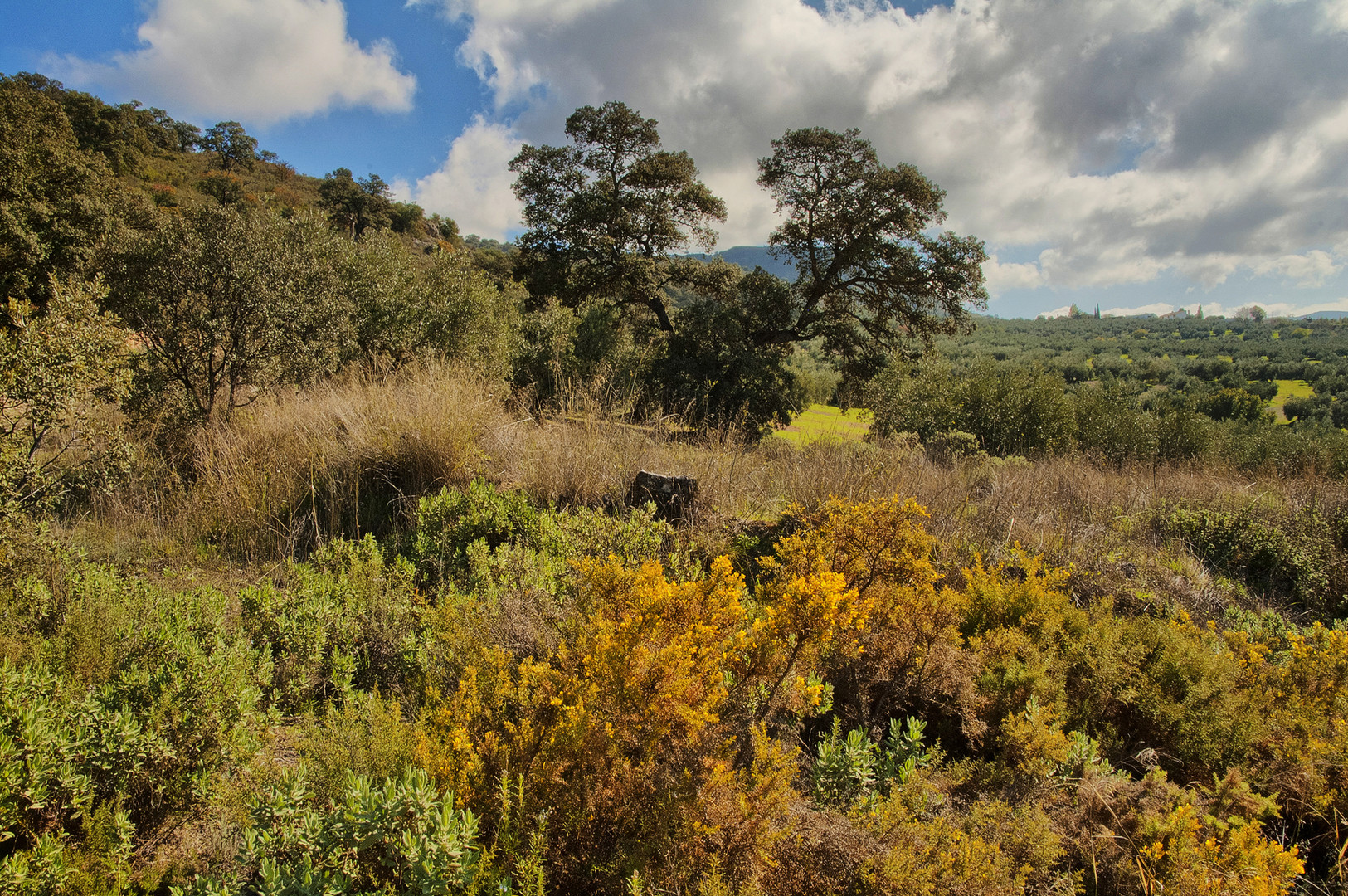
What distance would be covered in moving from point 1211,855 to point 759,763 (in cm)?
131

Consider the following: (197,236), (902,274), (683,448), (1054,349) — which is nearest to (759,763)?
(683,448)

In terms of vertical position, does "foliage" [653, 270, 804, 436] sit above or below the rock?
above

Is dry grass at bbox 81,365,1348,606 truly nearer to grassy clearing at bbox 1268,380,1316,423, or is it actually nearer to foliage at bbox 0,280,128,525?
foliage at bbox 0,280,128,525

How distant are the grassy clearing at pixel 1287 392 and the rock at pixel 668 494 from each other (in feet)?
147

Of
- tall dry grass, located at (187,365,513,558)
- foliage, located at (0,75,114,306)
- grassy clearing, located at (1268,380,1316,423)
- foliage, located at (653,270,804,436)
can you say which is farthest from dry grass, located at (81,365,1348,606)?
grassy clearing, located at (1268,380,1316,423)

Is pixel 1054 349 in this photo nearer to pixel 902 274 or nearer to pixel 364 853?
pixel 902 274

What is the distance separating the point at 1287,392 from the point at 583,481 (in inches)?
2234

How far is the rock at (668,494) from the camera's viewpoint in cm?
445

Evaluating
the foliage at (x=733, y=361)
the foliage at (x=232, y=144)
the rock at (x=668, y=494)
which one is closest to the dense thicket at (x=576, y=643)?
the rock at (x=668, y=494)

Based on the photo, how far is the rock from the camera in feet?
14.6

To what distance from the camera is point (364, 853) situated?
1320mm

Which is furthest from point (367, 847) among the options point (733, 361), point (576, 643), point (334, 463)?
point (733, 361)

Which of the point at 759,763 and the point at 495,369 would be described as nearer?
the point at 759,763

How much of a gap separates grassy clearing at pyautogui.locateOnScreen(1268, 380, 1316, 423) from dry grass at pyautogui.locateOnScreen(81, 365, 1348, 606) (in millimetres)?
41293
